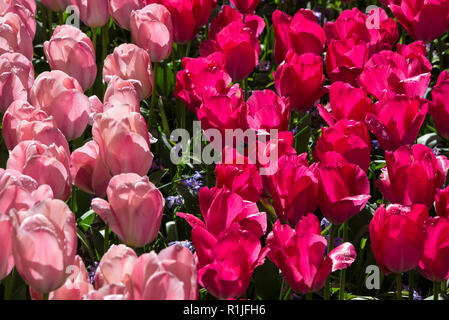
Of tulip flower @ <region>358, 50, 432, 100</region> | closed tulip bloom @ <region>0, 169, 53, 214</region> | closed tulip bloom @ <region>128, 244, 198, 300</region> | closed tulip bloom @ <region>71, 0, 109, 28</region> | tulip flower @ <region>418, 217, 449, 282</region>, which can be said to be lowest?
tulip flower @ <region>418, 217, 449, 282</region>

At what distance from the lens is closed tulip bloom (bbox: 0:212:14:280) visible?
140 centimetres

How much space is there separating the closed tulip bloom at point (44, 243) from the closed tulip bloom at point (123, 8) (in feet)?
4.98

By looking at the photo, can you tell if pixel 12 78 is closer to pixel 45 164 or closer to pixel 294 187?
pixel 45 164

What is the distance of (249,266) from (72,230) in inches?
13.5

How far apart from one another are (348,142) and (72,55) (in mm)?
910

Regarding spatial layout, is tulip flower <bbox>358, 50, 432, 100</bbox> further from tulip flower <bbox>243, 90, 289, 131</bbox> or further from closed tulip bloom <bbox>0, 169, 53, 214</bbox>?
closed tulip bloom <bbox>0, 169, 53, 214</bbox>

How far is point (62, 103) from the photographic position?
204 centimetres

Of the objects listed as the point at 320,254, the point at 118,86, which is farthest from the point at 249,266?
the point at 118,86

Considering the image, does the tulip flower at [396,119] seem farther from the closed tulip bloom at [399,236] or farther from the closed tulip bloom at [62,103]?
the closed tulip bloom at [62,103]

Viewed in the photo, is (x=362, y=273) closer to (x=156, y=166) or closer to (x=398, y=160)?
(x=398, y=160)

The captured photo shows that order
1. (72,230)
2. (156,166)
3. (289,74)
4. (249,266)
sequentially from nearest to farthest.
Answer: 1. (72,230)
2. (249,266)
3. (289,74)
4. (156,166)

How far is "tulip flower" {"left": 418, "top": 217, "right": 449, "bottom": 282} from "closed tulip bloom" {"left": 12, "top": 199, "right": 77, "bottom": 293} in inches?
27.3

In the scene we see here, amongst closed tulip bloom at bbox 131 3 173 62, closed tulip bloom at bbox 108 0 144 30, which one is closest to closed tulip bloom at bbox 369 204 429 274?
closed tulip bloom at bbox 131 3 173 62

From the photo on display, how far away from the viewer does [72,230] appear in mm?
1412
